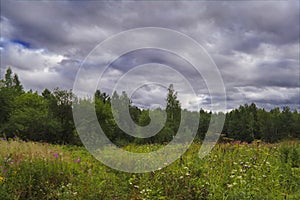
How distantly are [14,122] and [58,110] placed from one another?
9.94ft

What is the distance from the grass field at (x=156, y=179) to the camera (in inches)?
183

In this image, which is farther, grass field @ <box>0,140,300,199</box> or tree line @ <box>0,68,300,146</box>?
tree line @ <box>0,68,300,146</box>

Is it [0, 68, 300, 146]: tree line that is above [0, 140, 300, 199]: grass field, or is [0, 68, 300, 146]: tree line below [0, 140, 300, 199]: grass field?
above

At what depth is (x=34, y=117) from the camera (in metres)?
20.2

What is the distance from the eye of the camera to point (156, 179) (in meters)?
5.31

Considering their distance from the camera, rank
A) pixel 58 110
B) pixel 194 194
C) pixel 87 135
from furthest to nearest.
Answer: pixel 58 110, pixel 87 135, pixel 194 194

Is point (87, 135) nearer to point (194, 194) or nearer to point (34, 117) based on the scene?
point (34, 117)

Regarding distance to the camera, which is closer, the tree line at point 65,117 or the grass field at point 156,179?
the grass field at point 156,179

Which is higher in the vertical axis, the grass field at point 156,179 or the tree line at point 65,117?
the tree line at point 65,117

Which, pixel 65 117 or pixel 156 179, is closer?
pixel 156 179

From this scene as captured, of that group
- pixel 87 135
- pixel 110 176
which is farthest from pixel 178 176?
pixel 87 135

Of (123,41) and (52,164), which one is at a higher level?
(123,41)

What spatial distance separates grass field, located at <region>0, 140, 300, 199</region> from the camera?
4.64 meters

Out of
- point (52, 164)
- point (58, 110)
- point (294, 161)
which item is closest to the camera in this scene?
point (52, 164)
